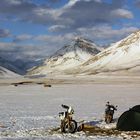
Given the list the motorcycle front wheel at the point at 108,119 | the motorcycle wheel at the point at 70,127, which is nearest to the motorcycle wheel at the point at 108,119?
the motorcycle front wheel at the point at 108,119

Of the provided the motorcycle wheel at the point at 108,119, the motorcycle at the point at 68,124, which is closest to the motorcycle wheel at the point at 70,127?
the motorcycle at the point at 68,124

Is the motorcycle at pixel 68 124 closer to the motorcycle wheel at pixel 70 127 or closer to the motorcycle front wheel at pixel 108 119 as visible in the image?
the motorcycle wheel at pixel 70 127

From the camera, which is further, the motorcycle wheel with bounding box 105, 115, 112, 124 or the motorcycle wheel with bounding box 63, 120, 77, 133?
the motorcycle wheel with bounding box 105, 115, 112, 124

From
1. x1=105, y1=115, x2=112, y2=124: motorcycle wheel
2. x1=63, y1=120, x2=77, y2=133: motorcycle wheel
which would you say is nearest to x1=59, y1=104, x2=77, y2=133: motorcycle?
x1=63, y1=120, x2=77, y2=133: motorcycle wheel

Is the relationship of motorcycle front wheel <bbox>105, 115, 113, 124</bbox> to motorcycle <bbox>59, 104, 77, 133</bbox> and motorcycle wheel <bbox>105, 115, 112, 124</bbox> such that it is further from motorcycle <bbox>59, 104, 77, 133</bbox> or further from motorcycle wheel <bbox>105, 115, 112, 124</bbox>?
motorcycle <bbox>59, 104, 77, 133</bbox>

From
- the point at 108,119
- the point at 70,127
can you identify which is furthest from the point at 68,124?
the point at 108,119

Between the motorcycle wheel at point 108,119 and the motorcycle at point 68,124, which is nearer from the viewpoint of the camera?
the motorcycle at point 68,124

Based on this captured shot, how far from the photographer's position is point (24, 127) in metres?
29.7

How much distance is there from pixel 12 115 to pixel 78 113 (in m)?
6.19

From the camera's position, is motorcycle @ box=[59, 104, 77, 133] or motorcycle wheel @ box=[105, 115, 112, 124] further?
motorcycle wheel @ box=[105, 115, 112, 124]

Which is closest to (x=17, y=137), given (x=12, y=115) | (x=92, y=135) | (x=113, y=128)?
(x=92, y=135)

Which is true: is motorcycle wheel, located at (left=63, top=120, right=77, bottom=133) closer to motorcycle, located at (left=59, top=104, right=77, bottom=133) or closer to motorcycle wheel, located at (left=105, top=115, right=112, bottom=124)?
motorcycle, located at (left=59, top=104, right=77, bottom=133)

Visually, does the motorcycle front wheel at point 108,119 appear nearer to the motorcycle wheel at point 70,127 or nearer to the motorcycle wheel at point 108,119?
the motorcycle wheel at point 108,119

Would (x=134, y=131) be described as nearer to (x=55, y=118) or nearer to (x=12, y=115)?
(x=55, y=118)
